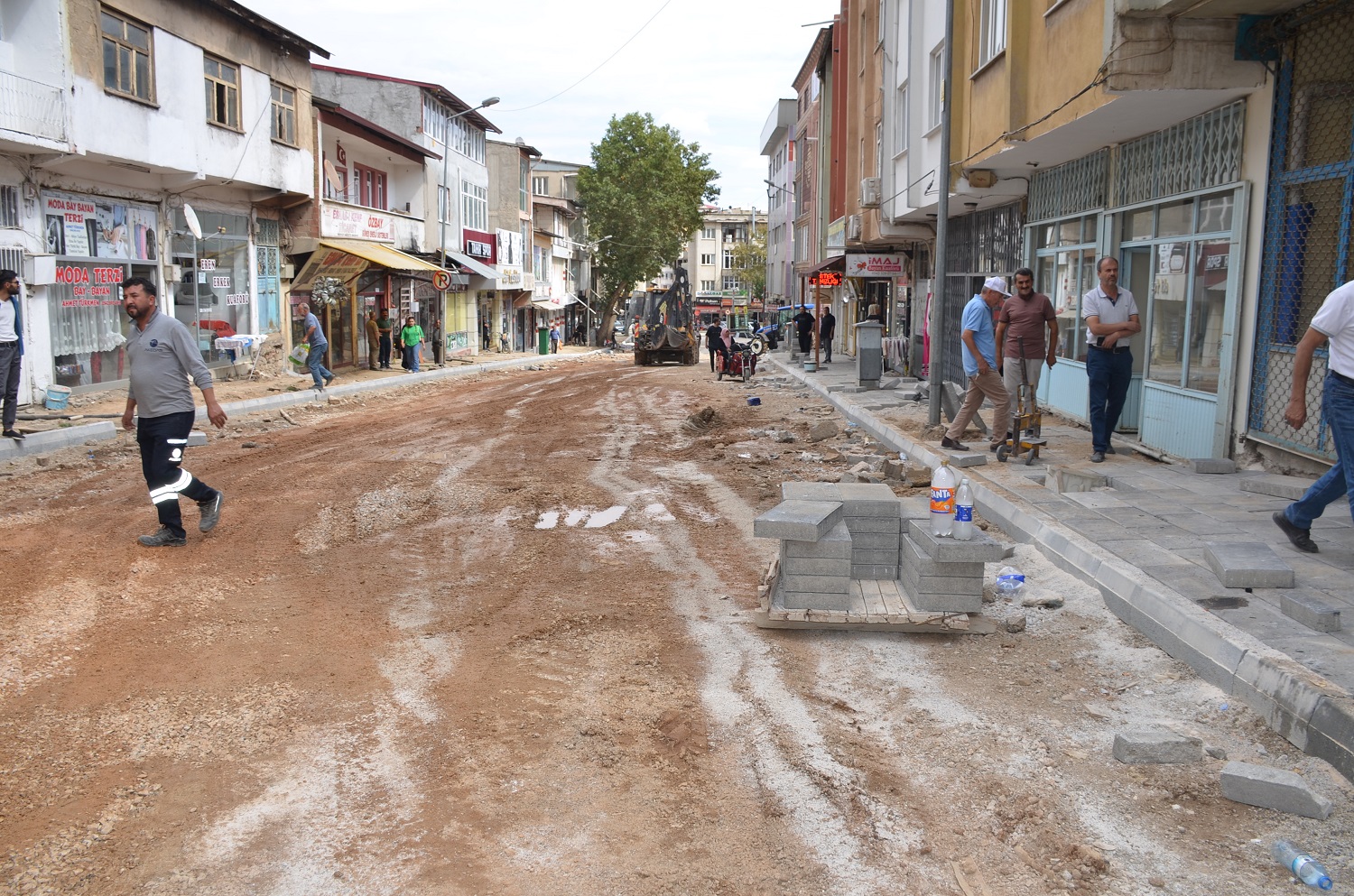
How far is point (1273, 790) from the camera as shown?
3936 millimetres

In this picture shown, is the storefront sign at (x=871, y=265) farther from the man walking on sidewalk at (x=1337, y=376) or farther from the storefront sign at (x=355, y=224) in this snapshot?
the man walking on sidewalk at (x=1337, y=376)

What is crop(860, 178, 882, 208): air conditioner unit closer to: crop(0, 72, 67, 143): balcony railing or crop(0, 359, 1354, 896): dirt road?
crop(0, 72, 67, 143): balcony railing

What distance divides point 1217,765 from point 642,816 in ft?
7.73

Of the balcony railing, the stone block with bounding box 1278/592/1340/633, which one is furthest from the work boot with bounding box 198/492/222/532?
the balcony railing

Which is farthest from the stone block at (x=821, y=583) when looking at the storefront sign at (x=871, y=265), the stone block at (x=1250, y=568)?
the storefront sign at (x=871, y=265)

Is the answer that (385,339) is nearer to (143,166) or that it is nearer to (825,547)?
(143,166)

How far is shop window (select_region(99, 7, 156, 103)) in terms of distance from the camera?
61.1ft

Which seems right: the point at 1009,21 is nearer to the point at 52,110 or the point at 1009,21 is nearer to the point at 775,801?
the point at 775,801

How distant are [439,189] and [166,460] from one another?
36022 mm

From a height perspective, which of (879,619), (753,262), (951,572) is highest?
(753,262)

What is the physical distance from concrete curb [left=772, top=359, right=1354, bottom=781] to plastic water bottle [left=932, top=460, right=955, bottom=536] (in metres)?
Result: 1.15

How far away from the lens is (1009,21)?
12.6 meters

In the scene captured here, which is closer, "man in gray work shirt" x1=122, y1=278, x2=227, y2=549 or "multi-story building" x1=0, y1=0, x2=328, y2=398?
"man in gray work shirt" x1=122, y1=278, x2=227, y2=549

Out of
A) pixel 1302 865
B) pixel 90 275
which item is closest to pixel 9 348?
pixel 90 275
